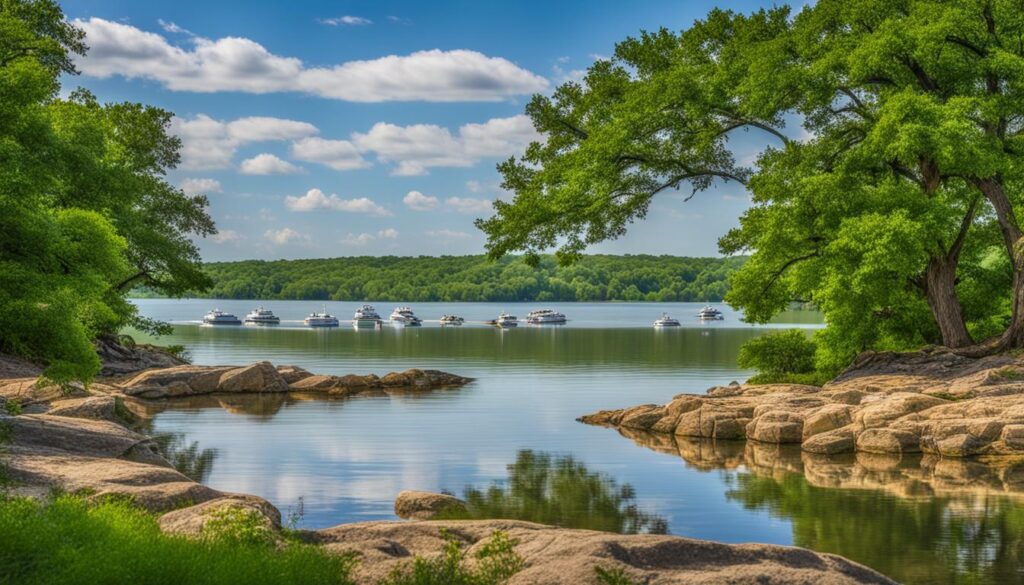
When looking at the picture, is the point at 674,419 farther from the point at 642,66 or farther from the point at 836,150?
the point at 642,66

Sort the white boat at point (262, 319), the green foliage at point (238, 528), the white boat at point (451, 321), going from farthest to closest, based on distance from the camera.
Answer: the white boat at point (451, 321), the white boat at point (262, 319), the green foliage at point (238, 528)

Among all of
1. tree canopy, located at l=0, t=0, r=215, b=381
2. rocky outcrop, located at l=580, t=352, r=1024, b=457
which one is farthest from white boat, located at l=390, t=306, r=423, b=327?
rocky outcrop, located at l=580, t=352, r=1024, b=457

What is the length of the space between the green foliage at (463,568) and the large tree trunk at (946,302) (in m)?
29.5

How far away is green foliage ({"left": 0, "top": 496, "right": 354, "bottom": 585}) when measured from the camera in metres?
10.1

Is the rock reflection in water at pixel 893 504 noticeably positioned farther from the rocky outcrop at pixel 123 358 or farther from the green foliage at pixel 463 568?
the rocky outcrop at pixel 123 358

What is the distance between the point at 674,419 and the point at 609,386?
1576 centimetres

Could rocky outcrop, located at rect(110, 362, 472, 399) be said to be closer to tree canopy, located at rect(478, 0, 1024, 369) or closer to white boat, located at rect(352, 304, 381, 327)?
tree canopy, located at rect(478, 0, 1024, 369)

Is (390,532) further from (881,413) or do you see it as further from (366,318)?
(366,318)

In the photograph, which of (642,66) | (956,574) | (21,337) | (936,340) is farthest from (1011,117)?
(21,337)

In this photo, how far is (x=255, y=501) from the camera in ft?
46.5

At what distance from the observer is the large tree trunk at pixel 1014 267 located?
35.4 metres

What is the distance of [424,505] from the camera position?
18844 millimetres

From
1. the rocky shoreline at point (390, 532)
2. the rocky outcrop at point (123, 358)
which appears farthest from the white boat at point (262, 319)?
the rocky shoreline at point (390, 532)

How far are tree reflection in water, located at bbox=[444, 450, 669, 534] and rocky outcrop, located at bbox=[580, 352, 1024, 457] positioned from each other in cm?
577
